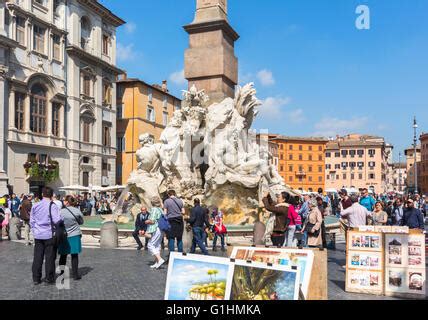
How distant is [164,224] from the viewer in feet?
27.6

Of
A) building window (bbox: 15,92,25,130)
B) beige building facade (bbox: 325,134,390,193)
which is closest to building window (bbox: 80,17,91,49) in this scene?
building window (bbox: 15,92,25,130)

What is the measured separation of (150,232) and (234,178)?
5351 millimetres

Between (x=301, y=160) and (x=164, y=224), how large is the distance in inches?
3193

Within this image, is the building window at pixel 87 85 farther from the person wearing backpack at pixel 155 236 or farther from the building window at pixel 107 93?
the person wearing backpack at pixel 155 236

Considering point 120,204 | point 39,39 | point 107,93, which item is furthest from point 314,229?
point 107,93

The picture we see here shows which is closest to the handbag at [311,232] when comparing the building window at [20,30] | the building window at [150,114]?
the building window at [20,30]

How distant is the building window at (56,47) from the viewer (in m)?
36.2

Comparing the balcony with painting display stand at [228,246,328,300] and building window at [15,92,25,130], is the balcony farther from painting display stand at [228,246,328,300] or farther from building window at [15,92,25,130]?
painting display stand at [228,246,328,300]

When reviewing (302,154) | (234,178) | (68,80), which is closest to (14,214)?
(234,178)

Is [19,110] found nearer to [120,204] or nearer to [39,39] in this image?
[39,39]

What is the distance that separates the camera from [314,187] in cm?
8925

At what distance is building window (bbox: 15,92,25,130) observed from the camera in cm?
3225

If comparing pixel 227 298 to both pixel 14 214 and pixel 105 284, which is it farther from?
pixel 14 214

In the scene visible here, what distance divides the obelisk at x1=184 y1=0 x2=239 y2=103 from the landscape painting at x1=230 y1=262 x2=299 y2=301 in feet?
38.0
